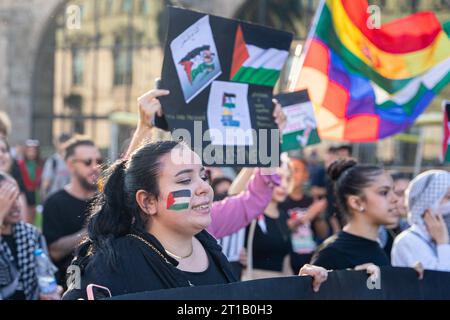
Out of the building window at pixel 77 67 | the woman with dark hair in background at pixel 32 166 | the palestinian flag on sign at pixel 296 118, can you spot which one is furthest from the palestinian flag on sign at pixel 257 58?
the building window at pixel 77 67

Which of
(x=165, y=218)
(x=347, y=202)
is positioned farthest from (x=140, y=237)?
(x=347, y=202)

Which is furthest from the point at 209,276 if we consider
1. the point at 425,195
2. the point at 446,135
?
the point at 446,135

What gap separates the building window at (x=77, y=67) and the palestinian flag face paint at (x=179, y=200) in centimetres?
1769

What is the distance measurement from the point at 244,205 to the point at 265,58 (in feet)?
2.42

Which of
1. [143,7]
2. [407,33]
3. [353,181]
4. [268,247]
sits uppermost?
[143,7]

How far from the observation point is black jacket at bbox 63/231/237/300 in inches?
110

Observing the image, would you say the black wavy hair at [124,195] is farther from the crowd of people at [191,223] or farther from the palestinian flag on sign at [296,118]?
the palestinian flag on sign at [296,118]

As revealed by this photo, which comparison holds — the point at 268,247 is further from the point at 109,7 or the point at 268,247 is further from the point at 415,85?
the point at 109,7

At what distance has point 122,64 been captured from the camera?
2025cm

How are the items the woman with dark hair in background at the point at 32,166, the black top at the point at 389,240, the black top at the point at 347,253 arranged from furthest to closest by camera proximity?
the woman with dark hair in background at the point at 32,166 < the black top at the point at 389,240 < the black top at the point at 347,253

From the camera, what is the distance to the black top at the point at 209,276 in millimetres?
2943

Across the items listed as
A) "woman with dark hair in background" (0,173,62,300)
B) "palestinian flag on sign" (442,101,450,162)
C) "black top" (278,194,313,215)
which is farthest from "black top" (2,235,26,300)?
"black top" (278,194,313,215)

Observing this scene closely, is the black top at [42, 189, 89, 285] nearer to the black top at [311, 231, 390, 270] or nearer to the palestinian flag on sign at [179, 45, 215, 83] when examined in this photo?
the palestinian flag on sign at [179, 45, 215, 83]
